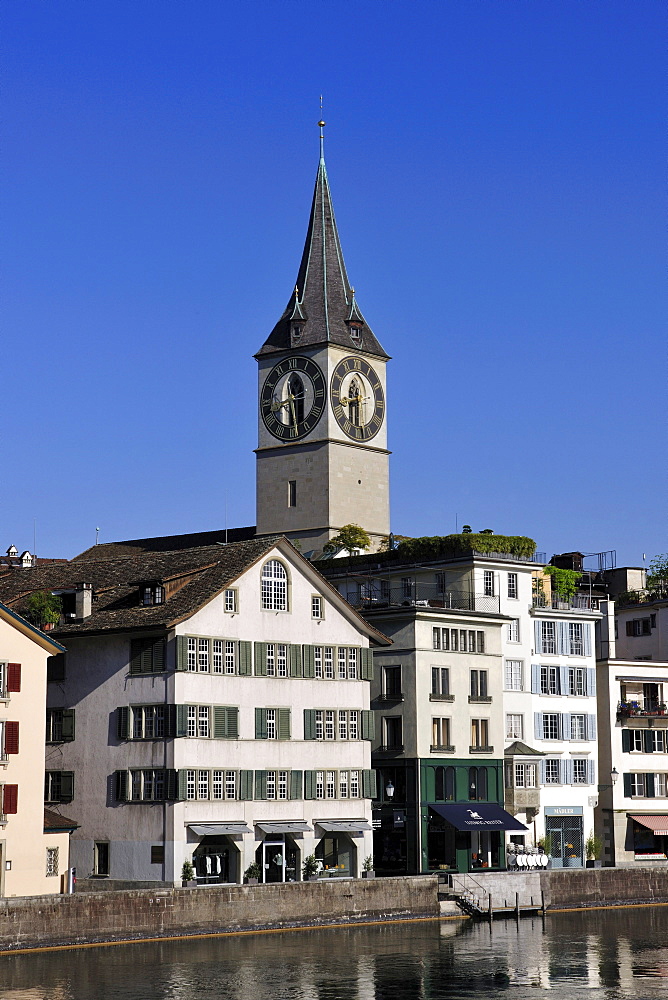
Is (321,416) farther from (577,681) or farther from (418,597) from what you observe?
(577,681)

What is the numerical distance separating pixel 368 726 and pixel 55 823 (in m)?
17.6

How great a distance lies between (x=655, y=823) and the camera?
339ft

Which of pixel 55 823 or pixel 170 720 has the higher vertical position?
pixel 170 720

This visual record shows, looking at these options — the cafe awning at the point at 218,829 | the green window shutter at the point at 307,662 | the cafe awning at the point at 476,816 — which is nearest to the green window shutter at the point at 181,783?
the cafe awning at the point at 218,829

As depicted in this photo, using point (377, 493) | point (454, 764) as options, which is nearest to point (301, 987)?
point (454, 764)

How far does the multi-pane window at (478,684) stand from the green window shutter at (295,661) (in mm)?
13379

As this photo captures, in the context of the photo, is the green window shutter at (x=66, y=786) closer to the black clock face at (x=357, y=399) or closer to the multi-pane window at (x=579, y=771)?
the multi-pane window at (x=579, y=771)

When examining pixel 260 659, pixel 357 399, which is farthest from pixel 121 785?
pixel 357 399

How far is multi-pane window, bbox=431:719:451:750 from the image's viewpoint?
92.4m

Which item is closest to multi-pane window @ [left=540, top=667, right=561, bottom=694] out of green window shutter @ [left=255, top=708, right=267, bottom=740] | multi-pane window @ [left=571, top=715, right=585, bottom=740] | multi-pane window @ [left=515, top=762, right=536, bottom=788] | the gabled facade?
multi-pane window @ [left=571, top=715, right=585, bottom=740]

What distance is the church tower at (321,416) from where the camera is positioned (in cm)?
14762

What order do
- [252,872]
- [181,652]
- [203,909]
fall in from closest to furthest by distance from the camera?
[203,909]
[181,652]
[252,872]

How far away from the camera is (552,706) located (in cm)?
10131

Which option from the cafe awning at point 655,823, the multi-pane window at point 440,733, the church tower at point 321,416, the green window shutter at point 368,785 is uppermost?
the church tower at point 321,416
